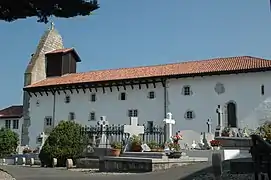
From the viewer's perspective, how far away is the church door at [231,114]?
1403 inches

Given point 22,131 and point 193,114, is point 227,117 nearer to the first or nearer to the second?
point 193,114

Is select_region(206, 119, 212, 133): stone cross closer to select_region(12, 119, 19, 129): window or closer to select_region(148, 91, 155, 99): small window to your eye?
select_region(148, 91, 155, 99): small window

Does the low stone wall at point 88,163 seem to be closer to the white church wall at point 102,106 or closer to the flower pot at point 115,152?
the flower pot at point 115,152

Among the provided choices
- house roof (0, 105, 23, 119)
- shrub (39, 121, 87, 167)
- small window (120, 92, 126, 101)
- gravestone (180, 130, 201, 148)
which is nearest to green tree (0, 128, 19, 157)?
house roof (0, 105, 23, 119)

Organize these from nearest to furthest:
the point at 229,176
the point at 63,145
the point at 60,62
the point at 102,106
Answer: the point at 229,176
the point at 63,145
the point at 102,106
the point at 60,62

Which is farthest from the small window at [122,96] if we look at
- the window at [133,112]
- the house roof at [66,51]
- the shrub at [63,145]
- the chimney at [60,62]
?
the shrub at [63,145]

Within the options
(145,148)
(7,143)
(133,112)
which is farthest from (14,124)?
(145,148)

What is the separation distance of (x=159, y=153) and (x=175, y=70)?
72.0 ft

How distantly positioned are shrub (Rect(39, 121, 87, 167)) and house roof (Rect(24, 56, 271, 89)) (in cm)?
1410

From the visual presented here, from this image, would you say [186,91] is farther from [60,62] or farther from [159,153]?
[159,153]

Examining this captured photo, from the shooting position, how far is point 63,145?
25266 millimetres

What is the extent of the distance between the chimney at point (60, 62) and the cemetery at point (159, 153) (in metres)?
17.8

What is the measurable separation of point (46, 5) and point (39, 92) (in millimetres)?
37453

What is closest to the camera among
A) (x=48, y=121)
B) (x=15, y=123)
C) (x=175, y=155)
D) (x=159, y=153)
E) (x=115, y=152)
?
(x=175, y=155)
